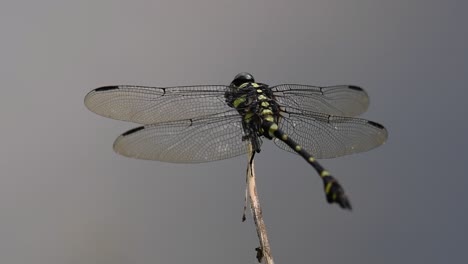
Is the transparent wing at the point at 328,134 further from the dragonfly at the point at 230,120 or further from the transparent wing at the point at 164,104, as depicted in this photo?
the transparent wing at the point at 164,104

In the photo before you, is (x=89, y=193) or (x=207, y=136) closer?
(x=207, y=136)

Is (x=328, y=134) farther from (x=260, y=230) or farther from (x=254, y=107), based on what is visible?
(x=260, y=230)

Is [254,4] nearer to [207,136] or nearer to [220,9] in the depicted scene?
[220,9]

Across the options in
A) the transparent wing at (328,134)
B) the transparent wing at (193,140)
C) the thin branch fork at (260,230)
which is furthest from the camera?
the transparent wing at (328,134)

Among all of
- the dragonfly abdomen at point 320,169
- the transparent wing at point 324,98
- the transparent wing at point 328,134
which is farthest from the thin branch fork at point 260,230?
the transparent wing at point 324,98

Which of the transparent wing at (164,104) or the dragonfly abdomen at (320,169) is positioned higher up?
the transparent wing at (164,104)

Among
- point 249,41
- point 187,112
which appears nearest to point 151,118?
point 187,112
